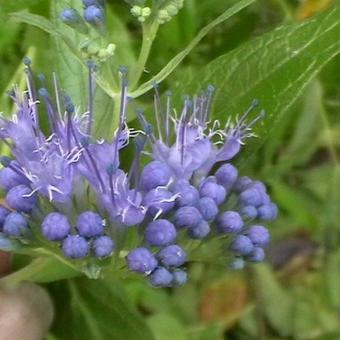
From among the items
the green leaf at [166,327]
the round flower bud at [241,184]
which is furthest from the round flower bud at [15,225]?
the green leaf at [166,327]

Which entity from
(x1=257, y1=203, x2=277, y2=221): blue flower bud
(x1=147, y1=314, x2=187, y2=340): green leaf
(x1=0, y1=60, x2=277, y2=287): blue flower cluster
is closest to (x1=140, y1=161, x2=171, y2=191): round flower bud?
(x1=0, y1=60, x2=277, y2=287): blue flower cluster

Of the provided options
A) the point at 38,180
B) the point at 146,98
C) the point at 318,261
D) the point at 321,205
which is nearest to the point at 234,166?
the point at 38,180

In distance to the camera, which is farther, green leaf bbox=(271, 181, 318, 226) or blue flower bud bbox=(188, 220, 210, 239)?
green leaf bbox=(271, 181, 318, 226)

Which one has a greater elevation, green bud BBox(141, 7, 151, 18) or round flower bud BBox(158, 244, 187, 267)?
green bud BBox(141, 7, 151, 18)

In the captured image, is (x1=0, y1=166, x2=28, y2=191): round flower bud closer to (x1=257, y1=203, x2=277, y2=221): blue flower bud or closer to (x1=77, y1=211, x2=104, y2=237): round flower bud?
(x1=77, y1=211, x2=104, y2=237): round flower bud

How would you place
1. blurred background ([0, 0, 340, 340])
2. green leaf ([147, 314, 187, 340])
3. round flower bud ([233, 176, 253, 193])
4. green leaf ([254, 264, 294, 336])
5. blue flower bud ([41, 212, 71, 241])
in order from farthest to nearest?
green leaf ([254, 264, 294, 336]) → green leaf ([147, 314, 187, 340]) → blurred background ([0, 0, 340, 340]) → round flower bud ([233, 176, 253, 193]) → blue flower bud ([41, 212, 71, 241])

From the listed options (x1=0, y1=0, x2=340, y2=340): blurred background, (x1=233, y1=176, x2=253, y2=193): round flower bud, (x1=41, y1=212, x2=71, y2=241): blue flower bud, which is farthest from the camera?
(x1=0, y1=0, x2=340, y2=340): blurred background

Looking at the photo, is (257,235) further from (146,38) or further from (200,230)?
(146,38)

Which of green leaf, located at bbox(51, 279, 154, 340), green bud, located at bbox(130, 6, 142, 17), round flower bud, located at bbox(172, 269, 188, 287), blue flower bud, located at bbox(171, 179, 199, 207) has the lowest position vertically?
green leaf, located at bbox(51, 279, 154, 340)
